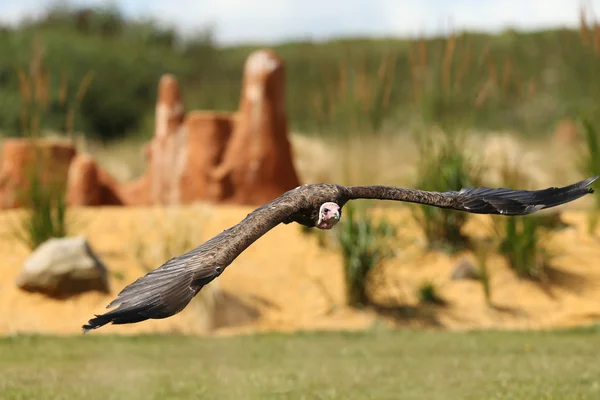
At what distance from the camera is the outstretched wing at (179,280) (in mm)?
4605

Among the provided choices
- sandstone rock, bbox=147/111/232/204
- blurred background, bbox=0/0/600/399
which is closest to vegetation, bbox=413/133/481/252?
blurred background, bbox=0/0/600/399

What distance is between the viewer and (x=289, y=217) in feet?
19.9

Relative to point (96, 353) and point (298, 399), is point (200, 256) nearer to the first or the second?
point (298, 399)

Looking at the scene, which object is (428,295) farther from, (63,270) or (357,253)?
(63,270)

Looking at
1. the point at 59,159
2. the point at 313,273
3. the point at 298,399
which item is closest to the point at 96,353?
the point at 298,399

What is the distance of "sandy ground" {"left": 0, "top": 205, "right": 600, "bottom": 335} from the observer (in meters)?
10.7

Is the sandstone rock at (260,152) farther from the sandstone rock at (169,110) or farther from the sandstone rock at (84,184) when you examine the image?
the sandstone rock at (84,184)

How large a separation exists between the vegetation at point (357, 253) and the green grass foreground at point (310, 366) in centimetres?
106

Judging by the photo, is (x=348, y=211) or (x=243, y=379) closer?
(x=243, y=379)

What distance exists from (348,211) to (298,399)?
4.55 meters

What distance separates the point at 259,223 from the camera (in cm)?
539

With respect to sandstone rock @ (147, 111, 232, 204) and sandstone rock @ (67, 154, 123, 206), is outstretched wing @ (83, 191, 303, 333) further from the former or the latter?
sandstone rock @ (67, 154, 123, 206)

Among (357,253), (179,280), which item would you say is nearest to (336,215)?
(179,280)

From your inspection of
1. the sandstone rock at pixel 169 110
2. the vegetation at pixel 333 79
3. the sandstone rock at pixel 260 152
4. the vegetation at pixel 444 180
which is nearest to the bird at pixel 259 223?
the vegetation at pixel 444 180
